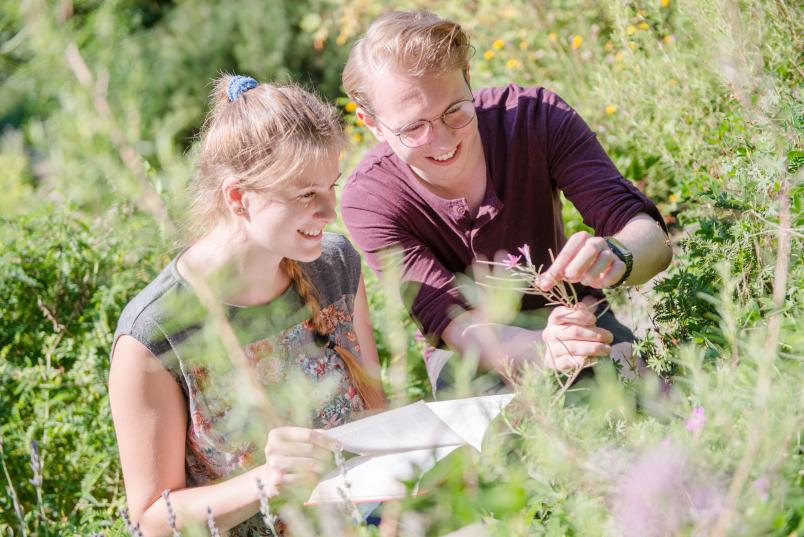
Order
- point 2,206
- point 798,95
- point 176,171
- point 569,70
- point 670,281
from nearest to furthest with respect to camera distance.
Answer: point 2,206 < point 176,171 < point 670,281 < point 798,95 < point 569,70

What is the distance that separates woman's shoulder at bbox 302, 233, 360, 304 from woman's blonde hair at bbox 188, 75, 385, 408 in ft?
0.42

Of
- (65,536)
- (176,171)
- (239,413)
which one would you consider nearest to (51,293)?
(65,536)

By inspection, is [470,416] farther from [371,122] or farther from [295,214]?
[371,122]

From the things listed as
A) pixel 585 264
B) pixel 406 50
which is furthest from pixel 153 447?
pixel 406 50

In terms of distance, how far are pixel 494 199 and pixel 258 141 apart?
83 cm

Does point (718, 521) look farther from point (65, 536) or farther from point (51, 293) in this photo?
point (51, 293)

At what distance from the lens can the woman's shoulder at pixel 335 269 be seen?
2.24 m

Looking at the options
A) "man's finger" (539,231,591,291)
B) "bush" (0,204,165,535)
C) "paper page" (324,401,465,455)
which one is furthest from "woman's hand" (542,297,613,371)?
"bush" (0,204,165,535)

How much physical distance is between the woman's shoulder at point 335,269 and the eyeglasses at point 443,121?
0.37m

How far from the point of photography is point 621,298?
284 centimetres

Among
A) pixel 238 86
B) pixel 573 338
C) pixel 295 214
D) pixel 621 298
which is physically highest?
pixel 238 86

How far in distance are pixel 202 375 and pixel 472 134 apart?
3.47 feet

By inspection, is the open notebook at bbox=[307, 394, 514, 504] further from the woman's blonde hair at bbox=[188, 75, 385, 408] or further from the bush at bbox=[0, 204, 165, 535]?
the bush at bbox=[0, 204, 165, 535]

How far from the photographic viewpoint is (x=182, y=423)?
1.86 m
